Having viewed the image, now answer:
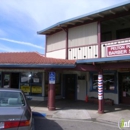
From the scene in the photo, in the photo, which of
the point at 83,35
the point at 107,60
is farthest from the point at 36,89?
the point at 107,60

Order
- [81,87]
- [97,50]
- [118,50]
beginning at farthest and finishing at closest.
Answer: [81,87] < [97,50] < [118,50]

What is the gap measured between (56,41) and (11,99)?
8537 millimetres

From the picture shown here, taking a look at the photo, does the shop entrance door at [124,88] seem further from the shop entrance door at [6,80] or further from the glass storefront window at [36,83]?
the shop entrance door at [6,80]

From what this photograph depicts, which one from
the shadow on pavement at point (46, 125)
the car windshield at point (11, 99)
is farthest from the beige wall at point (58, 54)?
the car windshield at point (11, 99)

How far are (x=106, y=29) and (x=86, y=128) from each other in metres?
8.14

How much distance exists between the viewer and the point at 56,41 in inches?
527

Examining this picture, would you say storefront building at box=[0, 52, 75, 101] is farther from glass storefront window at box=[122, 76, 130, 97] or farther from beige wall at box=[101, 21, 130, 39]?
glass storefront window at box=[122, 76, 130, 97]

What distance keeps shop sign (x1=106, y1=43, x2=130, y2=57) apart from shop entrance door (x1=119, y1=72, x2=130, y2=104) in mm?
3135

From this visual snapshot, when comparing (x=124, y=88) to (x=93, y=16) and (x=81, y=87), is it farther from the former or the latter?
(x=93, y=16)

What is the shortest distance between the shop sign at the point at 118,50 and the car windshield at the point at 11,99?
582 centimetres

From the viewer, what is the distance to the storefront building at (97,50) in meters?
9.56

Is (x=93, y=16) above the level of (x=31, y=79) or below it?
above

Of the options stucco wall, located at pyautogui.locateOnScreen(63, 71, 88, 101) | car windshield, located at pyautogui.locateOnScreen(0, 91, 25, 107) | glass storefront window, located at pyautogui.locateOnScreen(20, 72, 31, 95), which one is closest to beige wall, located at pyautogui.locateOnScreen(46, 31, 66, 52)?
stucco wall, located at pyautogui.locateOnScreen(63, 71, 88, 101)

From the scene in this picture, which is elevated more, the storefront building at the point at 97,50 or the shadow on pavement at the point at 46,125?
the storefront building at the point at 97,50
